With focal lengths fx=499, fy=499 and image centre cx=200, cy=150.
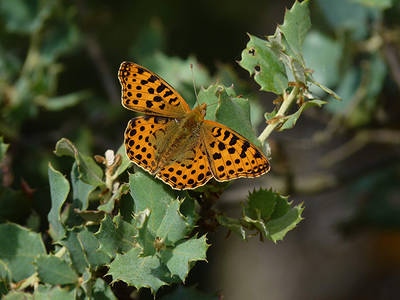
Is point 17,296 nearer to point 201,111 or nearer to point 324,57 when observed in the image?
point 201,111

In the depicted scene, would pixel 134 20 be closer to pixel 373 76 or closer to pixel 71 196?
pixel 373 76

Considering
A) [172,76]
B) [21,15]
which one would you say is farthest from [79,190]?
[21,15]

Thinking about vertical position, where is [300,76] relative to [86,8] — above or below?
above

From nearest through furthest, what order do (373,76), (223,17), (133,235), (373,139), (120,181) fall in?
1. (133,235)
2. (120,181)
3. (373,76)
4. (373,139)
5. (223,17)

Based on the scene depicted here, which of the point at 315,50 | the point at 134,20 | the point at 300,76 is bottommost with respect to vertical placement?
the point at 134,20

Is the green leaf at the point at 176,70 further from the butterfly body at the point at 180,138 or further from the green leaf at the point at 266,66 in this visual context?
the green leaf at the point at 266,66

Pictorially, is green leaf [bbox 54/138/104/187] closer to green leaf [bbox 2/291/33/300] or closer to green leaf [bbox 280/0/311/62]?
green leaf [bbox 2/291/33/300]

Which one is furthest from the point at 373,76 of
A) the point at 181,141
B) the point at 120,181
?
the point at 120,181

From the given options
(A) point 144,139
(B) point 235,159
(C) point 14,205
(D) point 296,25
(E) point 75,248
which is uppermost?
(D) point 296,25
